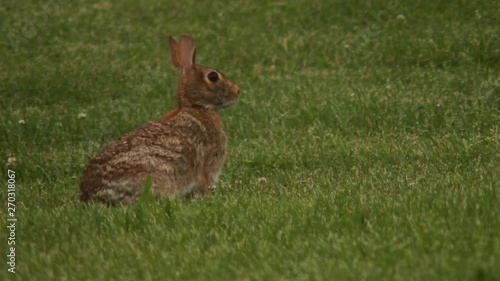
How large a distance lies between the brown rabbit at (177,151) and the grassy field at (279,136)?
41 cm

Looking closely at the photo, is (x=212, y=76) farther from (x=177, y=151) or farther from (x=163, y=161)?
(x=163, y=161)

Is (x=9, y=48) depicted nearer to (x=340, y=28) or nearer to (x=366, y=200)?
(x=340, y=28)

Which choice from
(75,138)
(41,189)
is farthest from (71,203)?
(75,138)

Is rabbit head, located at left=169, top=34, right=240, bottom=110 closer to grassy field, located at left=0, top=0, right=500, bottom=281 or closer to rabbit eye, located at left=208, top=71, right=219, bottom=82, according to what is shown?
rabbit eye, located at left=208, top=71, right=219, bottom=82

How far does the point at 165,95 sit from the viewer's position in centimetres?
1562

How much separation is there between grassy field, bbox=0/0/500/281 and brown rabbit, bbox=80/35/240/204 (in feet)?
1.33

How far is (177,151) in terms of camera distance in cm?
887

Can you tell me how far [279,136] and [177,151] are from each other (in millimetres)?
3901

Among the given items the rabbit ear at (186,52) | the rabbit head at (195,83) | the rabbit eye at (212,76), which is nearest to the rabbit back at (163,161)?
the rabbit head at (195,83)

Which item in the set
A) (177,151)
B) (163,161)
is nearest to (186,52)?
(177,151)

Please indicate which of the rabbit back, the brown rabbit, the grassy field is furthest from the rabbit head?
the grassy field

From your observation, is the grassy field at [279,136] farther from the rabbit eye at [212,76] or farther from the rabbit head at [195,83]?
the rabbit eye at [212,76]

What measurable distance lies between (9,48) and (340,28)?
757 cm

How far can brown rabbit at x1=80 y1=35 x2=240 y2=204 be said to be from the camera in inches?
324
